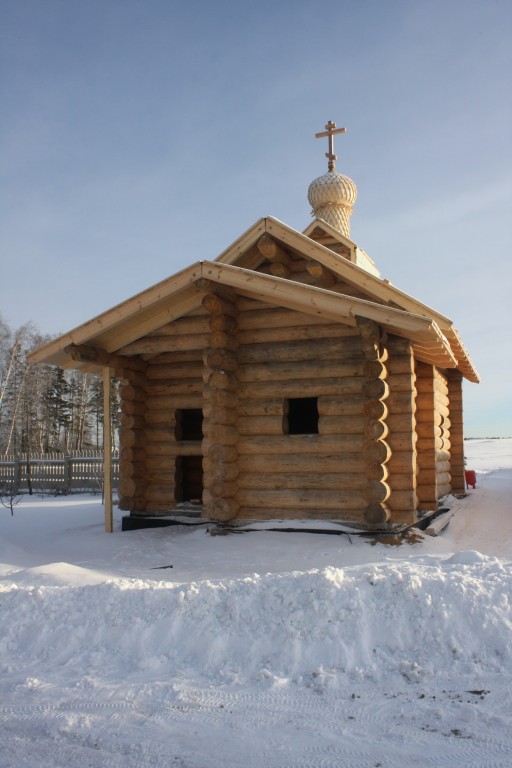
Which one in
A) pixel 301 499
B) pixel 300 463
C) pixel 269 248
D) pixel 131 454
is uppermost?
pixel 269 248

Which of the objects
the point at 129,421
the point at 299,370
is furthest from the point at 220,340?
the point at 129,421

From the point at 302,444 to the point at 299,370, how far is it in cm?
121

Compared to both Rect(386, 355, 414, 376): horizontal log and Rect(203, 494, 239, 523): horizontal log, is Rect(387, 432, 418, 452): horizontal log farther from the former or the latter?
Rect(203, 494, 239, 523): horizontal log

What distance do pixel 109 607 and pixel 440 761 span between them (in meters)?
3.27

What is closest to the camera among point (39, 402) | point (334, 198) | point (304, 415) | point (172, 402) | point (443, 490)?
point (172, 402)

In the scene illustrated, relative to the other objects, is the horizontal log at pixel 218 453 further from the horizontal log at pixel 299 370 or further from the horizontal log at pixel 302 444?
the horizontal log at pixel 299 370

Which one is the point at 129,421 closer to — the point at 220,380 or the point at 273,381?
the point at 220,380

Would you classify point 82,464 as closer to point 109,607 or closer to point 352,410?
point 352,410

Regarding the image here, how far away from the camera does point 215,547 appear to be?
9500mm

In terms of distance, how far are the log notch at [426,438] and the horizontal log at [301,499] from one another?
8.20 ft

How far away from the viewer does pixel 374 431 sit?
9414 millimetres

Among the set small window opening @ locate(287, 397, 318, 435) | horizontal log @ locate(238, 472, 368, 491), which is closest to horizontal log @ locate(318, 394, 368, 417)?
horizontal log @ locate(238, 472, 368, 491)

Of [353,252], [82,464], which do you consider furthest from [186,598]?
[82,464]

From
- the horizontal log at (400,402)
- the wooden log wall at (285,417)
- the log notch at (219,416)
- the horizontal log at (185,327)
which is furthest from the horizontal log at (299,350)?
the horizontal log at (400,402)
